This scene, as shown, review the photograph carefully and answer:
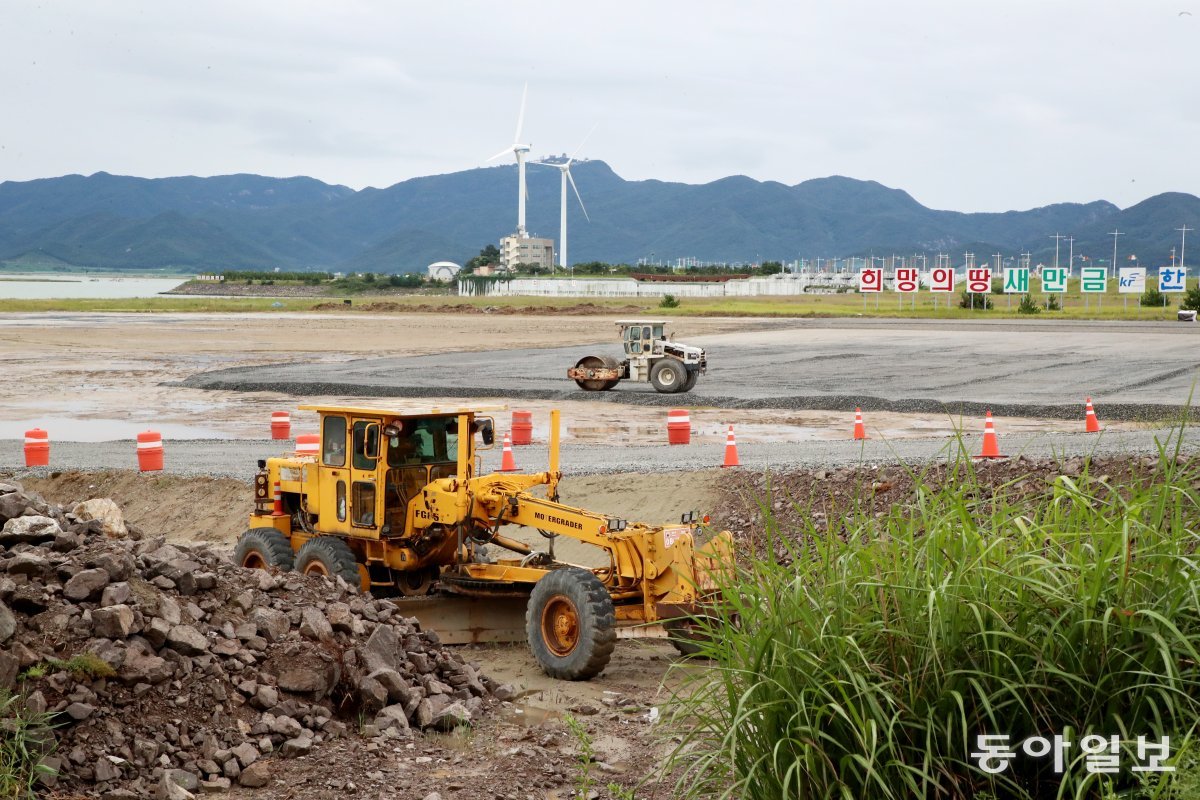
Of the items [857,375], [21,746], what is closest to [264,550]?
[21,746]

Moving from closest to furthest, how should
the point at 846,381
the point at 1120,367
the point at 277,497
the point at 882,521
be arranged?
the point at 882,521
the point at 277,497
the point at 846,381
the point at 1120,367

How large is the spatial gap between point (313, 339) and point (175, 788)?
5680cm

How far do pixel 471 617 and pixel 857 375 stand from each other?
29.8 metres

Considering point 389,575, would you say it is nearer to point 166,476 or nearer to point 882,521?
point 882,521

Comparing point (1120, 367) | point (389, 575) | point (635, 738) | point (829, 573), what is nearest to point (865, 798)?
point (829, 573)

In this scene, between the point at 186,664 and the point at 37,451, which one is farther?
the point at 37,451

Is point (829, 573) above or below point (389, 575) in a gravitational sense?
above

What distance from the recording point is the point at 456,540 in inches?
479

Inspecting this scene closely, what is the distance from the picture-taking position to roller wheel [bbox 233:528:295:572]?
12.6 metres

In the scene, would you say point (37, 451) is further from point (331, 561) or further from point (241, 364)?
point (241, 364)

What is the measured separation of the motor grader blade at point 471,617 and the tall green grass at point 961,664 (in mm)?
6860

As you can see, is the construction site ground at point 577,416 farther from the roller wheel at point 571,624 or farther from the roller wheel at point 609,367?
the roller wheel at point 609,367

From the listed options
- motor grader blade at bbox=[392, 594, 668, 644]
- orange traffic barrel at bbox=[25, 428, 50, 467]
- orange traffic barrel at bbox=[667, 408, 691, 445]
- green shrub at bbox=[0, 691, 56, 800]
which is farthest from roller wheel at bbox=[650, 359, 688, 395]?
green shrub at bbox=[0, 691, 56, 800]

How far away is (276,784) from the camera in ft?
25.7
